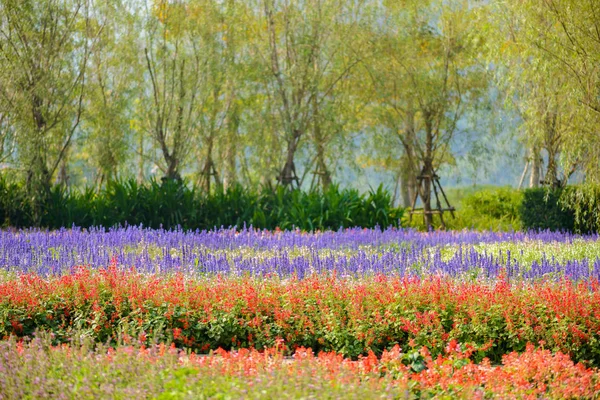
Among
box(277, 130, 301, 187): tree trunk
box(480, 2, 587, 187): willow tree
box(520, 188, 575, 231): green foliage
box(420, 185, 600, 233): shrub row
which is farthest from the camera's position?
box(277, 130, 301, 187): tree trunk

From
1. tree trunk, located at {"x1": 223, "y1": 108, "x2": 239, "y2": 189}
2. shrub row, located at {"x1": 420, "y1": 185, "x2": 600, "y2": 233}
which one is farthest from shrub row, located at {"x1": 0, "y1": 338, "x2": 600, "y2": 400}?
tree trunk, located at {"x1": 223, "y1": 108, "x2": 239, "y2": 189}

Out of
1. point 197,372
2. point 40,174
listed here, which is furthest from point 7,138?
point 197,372

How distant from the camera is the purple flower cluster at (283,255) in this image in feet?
27.3

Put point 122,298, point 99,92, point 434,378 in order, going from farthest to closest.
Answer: point 99,92
point 122,298
point 434,378

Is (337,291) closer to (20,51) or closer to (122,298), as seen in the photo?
(122,298)

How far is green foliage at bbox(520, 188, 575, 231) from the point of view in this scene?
1561cm

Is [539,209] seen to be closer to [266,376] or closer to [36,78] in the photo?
[36,78]

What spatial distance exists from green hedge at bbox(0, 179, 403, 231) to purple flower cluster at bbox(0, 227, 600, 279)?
3.51m

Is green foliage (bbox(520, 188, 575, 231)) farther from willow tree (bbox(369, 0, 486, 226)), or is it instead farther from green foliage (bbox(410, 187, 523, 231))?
green foliage (bbox(410, 187, 523, 231))

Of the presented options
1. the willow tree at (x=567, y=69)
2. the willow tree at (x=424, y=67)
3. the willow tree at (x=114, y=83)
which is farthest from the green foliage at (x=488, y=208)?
the willow tree at (x=114, y=83)

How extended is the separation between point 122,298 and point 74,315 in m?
0.49

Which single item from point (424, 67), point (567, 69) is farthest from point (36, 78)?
point (424, 67)

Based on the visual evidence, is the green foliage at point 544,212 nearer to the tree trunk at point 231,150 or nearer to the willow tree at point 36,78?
the tree trunk at point 231,150

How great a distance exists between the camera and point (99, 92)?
2108cm
